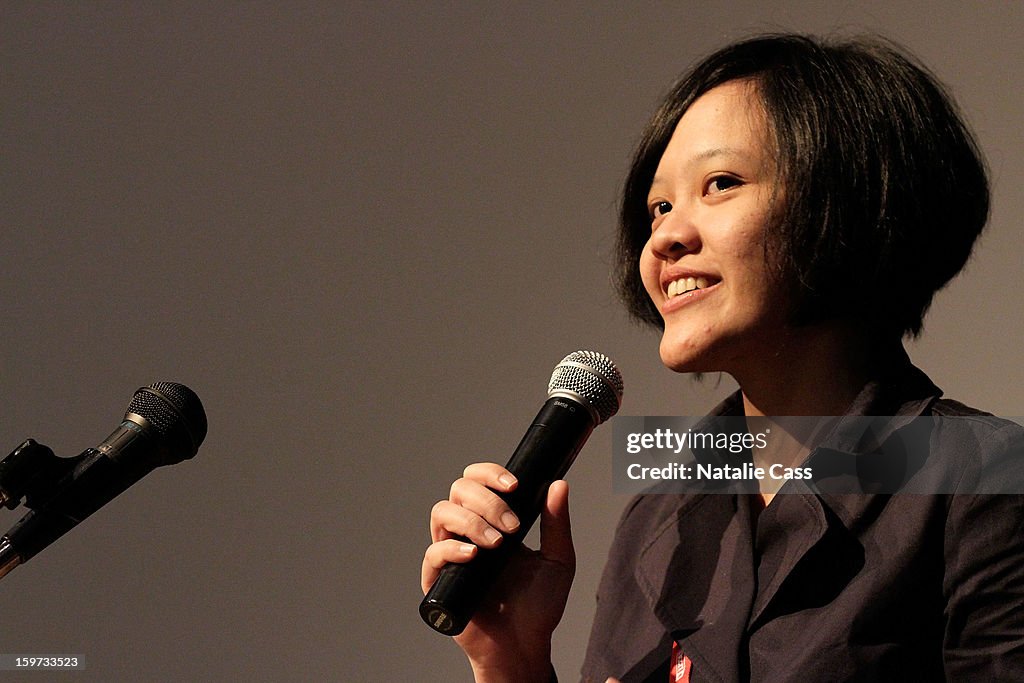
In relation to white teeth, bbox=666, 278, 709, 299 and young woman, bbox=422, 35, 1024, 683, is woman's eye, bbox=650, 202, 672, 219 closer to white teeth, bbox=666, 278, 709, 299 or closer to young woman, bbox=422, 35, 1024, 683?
young woman, bbox=422, 35, 1024, 683

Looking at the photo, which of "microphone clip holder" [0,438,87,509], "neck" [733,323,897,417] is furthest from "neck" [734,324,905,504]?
"microphone clip holder" [0,438,87,509]

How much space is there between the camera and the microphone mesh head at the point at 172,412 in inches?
45.5

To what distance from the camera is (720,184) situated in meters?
1.45

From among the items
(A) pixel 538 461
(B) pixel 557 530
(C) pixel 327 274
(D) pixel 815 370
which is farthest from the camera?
(C) pixel 327 274

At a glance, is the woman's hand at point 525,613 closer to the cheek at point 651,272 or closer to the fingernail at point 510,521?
the fingernail at point 510,521

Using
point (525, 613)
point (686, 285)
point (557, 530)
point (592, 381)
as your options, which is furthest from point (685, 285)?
point (525, 613)

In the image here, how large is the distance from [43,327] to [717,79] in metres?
1.35

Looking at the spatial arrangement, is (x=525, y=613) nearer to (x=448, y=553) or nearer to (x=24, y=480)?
(x=448, y=553)

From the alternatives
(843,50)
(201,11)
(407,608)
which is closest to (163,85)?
(201,11)

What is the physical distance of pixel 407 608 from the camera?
2.04 meters

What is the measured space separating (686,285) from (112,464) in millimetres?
756

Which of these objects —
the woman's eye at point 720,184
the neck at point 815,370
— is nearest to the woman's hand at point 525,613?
the neck at point 815,370

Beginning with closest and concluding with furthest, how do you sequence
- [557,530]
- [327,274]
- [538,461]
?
[538,461]
[557,530]
[327,274]

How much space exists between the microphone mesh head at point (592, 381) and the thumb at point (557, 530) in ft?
0.35
